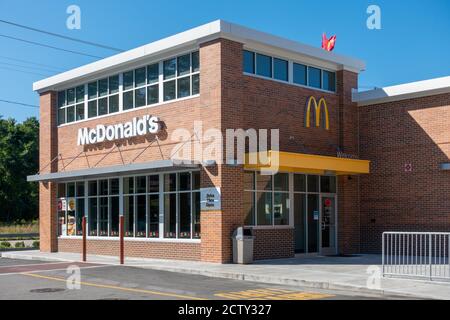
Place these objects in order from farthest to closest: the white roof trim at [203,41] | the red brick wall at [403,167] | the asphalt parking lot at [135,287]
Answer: the red brick wall at [403,167] → the white roof trim at [203,41] → the asphalt parking lot at [135,287]

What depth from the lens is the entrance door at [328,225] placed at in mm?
23547

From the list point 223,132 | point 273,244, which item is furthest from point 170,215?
point 223,132

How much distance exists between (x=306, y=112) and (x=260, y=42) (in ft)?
11.2

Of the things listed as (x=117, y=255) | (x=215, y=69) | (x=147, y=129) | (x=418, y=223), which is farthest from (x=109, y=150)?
(x=418, y=223)

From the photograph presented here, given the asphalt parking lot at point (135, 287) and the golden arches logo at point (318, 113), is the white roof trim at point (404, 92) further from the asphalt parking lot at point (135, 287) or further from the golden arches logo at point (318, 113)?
the asphalt parking lot at point (135, 287)

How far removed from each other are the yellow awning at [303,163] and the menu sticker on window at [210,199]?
1.35 metres

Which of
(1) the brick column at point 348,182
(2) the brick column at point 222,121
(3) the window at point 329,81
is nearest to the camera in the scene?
(2) the brick column at point 222,121

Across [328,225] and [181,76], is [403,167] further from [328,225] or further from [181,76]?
[181,76]

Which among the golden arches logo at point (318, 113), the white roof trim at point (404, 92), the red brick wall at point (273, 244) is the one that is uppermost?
the white roof trim at point (404, 92)

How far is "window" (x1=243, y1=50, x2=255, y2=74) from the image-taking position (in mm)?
21219

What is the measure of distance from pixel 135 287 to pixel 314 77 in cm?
1220

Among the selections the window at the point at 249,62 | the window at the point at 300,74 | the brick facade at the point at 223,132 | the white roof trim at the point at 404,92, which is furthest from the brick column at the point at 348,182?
the window at the point at 249,62

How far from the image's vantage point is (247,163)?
20.0 meters
